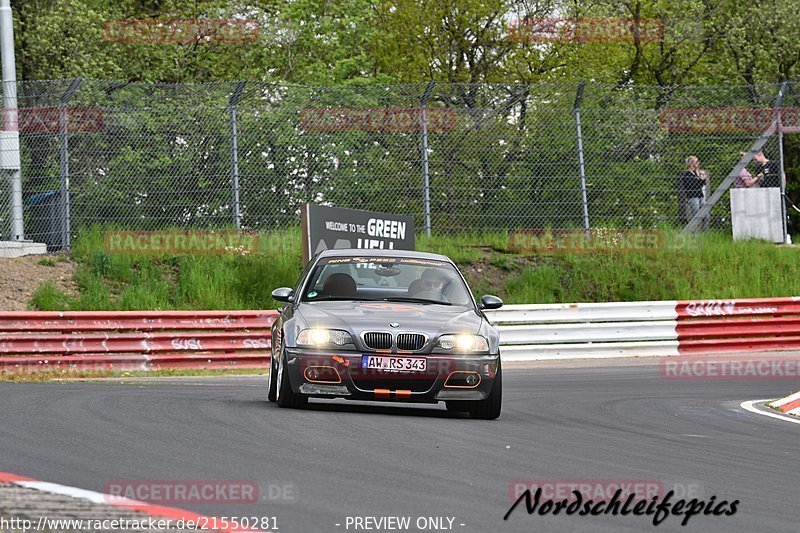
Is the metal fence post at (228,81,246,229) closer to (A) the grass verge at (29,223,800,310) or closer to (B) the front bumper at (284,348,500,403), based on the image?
(A) the grass verge at (29,223,800,310)

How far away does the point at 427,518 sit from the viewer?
6152mm

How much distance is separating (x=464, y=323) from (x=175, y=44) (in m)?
27.0

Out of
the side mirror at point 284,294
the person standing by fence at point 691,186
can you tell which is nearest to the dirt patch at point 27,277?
the side mirror at point 284,294

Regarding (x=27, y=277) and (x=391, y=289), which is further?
(x=27, y=277)

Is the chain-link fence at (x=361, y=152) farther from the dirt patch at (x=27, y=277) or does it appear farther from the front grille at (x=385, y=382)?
the front grille at (x=385, y=382)

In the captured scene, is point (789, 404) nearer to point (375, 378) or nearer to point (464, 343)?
point (464, 343)

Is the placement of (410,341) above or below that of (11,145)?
below

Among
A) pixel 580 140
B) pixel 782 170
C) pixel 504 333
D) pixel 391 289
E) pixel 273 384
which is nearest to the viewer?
pixel 273 384

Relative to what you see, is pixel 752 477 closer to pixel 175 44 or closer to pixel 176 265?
pixel 176 265

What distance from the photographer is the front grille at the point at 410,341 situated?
10852 mm

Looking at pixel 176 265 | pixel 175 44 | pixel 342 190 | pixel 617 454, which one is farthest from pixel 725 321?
pixel 175 44

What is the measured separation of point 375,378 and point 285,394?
31.6 inches

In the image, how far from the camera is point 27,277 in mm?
21500

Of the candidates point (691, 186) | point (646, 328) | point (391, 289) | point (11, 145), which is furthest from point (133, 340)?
point (691, 186)
